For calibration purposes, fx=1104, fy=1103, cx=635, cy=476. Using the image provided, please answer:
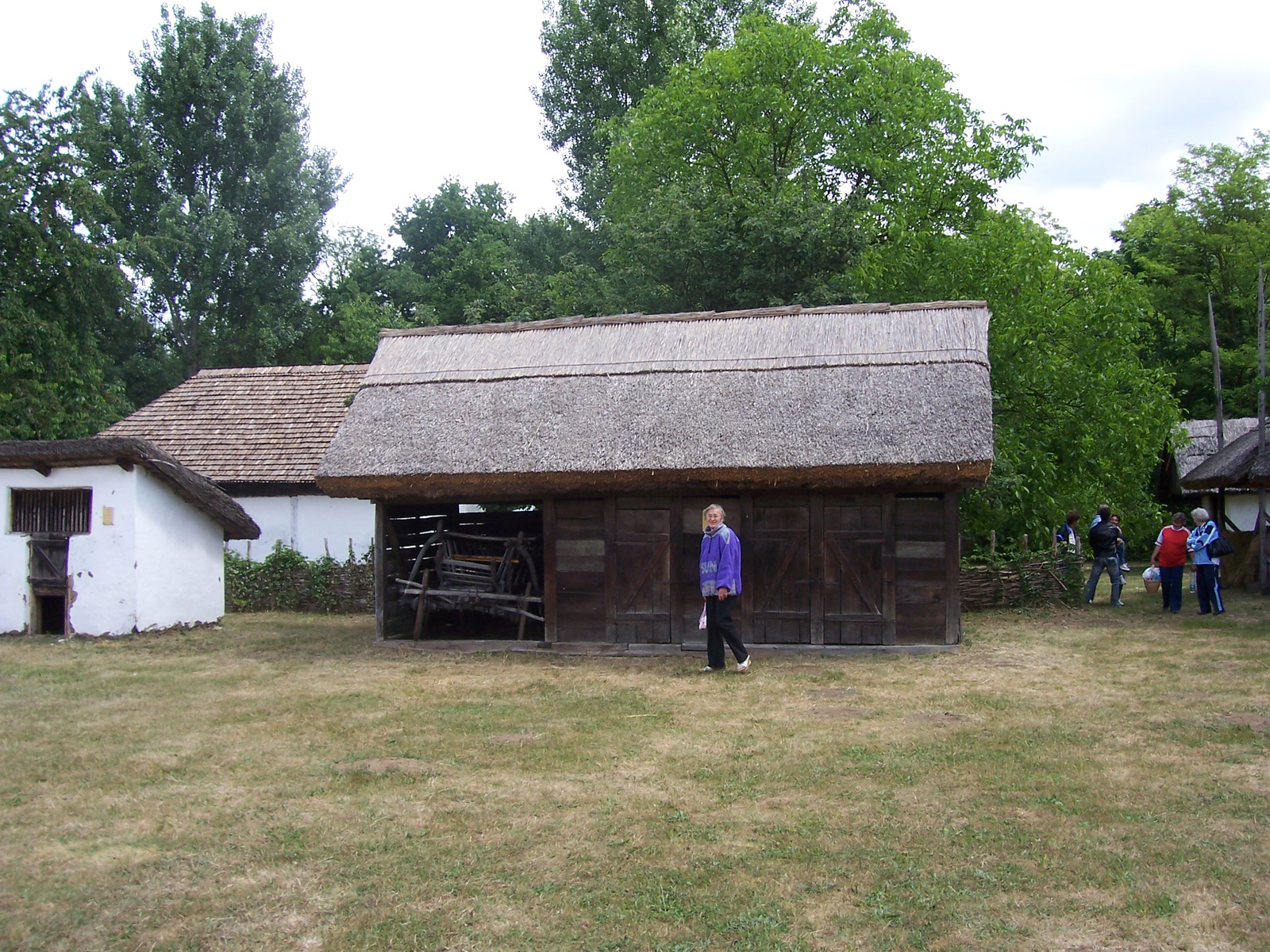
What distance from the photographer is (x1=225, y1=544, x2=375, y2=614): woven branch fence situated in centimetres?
1825

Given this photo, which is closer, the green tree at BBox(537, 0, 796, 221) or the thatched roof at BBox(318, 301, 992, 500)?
the thatched roof at BBox(318, 301, 992, 500)

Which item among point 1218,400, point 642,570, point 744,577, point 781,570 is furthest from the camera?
point 1218,400

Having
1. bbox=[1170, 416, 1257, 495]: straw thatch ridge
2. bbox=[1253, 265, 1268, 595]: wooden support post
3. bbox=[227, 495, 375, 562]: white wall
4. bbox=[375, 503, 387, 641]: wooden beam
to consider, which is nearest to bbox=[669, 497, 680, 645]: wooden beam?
bbox=[375, 503, 387, 641]: wooden beam

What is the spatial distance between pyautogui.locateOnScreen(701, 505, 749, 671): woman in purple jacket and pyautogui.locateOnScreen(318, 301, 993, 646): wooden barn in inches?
42.7

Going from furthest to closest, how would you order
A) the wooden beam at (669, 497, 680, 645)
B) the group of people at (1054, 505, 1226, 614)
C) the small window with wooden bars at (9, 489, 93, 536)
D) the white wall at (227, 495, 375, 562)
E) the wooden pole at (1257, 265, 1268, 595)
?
the white wall at (227, 495, 375, 562) → the wooden pole at (1257, 265, 1268, 595) → the group of people at (1054, 505, 1226, 614) → the small window with wooden bars at (9, 489, 93, 536) → the wooden beam at (669, 497, 680, 645)

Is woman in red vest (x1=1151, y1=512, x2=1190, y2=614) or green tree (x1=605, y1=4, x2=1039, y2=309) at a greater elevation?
green tree (x1=605, y1=4, x2=1039, y2=309)

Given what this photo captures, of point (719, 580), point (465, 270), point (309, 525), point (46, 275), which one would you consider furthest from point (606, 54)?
point (719, 580)

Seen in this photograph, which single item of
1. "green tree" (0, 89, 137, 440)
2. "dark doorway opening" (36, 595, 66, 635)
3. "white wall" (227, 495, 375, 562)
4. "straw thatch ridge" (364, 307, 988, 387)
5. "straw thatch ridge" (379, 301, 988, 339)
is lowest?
"dark doorway opening" (36, 595, 66, 635)

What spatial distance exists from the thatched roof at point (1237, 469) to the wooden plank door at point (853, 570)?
836 cm

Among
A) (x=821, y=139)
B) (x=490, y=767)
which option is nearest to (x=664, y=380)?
(x=490, y=767)

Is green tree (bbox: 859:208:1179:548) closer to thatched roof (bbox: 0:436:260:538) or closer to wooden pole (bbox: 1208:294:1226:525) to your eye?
wooden pole (bbox: 1208:294:1226:525)

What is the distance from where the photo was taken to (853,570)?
40.0ft

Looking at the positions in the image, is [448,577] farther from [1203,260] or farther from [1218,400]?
[1203,260]

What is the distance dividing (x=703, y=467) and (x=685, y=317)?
10.6 feet
